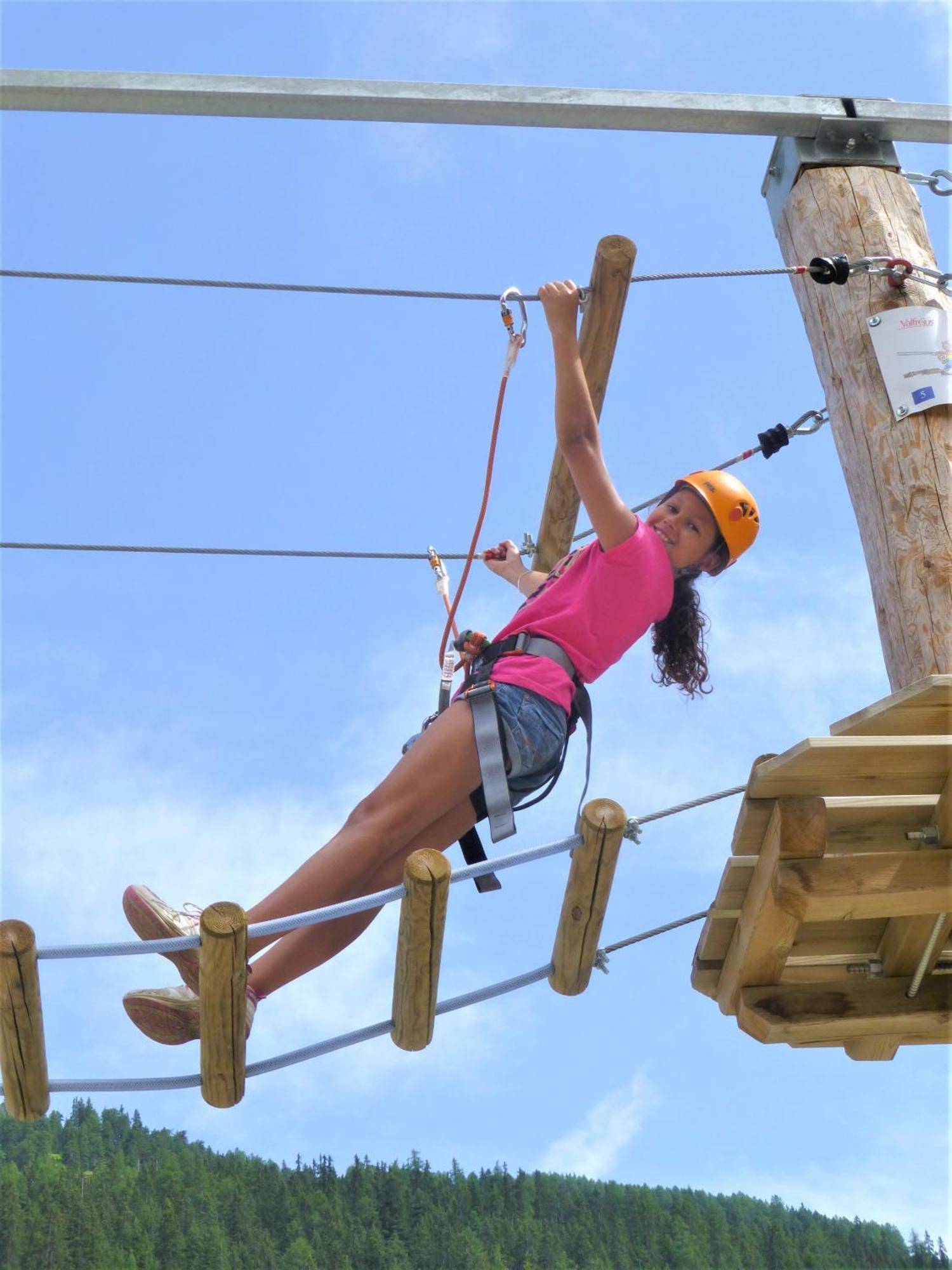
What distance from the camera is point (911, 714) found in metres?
3.35

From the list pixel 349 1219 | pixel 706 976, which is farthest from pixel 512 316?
pixel 349 1219

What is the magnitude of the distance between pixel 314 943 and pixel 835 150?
2.48 metres

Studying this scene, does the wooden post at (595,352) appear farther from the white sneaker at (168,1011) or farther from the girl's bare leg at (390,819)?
the white sneaker at (168,1011)

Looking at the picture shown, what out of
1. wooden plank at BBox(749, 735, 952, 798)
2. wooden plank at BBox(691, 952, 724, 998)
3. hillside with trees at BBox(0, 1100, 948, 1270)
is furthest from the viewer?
hillside with trees at BBox(0, 1100, 948, 1270)

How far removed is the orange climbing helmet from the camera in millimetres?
3785

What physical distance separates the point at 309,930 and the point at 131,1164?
18174 millimetres

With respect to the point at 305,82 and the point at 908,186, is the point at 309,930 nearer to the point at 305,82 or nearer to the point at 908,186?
the point at 305,82

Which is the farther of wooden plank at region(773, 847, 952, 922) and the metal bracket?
the metal bracket

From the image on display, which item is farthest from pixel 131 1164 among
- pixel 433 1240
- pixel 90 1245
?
pixel 433 1240

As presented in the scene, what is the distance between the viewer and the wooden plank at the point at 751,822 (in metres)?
3.41

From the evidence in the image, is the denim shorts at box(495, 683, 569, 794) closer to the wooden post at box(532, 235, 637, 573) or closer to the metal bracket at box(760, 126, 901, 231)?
the wooden post at box(532, 235, 637, 573)

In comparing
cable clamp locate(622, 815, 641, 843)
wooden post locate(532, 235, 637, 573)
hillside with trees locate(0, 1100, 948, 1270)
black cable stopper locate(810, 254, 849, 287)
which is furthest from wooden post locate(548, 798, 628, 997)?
hillside with trees locate(0, 1100, 948, 1270)

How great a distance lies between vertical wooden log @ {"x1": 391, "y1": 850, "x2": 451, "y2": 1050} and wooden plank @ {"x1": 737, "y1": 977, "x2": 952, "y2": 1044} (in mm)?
788

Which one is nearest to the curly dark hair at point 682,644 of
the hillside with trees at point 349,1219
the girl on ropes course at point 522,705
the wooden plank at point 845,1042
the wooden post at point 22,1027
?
the girl on ropes course at point 522,705
